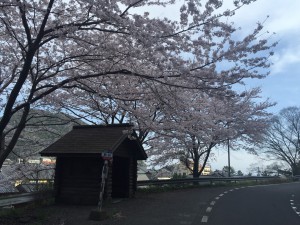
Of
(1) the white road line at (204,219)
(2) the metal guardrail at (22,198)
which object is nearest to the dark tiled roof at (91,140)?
(2) the metal guardrail at (22,198)

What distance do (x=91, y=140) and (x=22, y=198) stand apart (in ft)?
11.6

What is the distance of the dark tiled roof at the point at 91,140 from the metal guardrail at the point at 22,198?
1608mm

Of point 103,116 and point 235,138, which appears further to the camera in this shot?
point 235,138

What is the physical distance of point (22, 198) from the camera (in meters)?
12.2

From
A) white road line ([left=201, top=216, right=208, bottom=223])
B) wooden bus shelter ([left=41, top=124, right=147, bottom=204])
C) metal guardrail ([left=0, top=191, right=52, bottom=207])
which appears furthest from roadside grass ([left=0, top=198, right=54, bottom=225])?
white road line ([left=201, top=216, right=208, bottom=223])

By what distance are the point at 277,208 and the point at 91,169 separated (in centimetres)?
744

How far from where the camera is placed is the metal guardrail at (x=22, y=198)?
11414 mm

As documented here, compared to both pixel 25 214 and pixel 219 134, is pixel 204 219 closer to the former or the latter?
pixel 25 214

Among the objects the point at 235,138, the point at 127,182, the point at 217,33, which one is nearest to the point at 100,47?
the point at 217,33

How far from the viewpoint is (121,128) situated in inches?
588

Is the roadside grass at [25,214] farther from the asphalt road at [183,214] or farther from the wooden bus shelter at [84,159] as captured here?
the wooden bus shelter at [84,159]

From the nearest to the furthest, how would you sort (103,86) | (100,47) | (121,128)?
(100,47), (103,86), (121,128)

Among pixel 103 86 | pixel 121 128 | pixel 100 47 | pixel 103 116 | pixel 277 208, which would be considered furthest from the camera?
pixel 103 116

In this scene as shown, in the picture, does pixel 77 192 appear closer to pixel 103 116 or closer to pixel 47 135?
pixel 103 116
